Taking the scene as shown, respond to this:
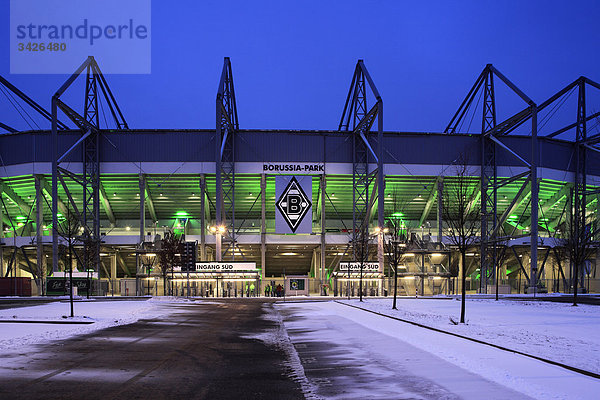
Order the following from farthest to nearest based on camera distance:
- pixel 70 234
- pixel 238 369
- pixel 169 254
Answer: pixel 169 254 → pixel 70 234 → pixel 238 369

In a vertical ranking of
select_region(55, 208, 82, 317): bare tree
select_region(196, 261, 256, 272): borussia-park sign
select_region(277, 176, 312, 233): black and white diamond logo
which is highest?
select_region(277, 176, 312, 233): black and white diamond logo

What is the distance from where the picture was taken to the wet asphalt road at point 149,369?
962 cm

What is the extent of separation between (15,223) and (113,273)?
16299 mm

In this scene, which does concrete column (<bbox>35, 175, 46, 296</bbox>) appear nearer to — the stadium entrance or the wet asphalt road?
the stadium entrance

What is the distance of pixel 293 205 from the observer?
68.3 m

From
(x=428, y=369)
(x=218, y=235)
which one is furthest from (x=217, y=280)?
(x=428, y=369)

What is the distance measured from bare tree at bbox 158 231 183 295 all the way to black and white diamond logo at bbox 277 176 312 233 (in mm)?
12643

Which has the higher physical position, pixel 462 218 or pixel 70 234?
pixel 462 218

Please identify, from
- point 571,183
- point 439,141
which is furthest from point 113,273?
point 571,183

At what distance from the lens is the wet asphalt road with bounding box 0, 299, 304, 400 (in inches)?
379

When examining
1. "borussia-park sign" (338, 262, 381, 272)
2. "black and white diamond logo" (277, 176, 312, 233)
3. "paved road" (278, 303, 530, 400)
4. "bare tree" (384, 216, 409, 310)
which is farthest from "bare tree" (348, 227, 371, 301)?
"paved road" (278, 303, 530, 400)

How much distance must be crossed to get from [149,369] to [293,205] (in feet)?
185

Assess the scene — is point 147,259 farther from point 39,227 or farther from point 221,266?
point 39,227

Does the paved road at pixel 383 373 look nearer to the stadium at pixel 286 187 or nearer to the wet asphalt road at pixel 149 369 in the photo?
the wet asphalt road at pixel 149 369
